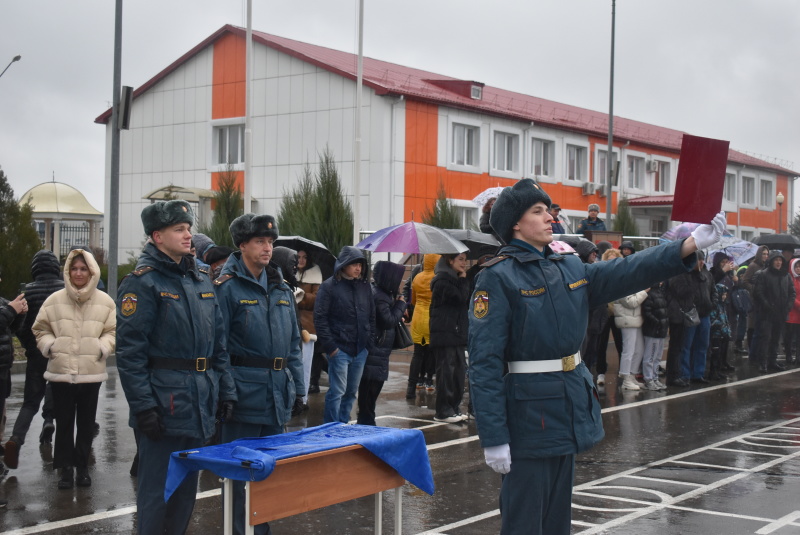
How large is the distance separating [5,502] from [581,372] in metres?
4.75

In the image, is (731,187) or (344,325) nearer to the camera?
(344,325)

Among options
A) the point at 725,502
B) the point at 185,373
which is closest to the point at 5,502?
the point at 185,373

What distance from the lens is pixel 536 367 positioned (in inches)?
193

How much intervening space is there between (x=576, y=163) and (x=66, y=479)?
34.1 m

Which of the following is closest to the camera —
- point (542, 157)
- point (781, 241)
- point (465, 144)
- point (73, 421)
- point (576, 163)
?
point (73, 421)

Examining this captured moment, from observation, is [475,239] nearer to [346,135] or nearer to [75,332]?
[75,332]

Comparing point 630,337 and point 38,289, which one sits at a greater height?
point 38,289

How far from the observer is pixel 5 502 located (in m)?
7.50

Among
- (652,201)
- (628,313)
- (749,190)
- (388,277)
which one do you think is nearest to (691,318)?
(628,313)

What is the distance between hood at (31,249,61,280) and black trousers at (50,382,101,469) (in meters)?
1.34

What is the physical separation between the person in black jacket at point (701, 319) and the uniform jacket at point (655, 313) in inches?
22.5

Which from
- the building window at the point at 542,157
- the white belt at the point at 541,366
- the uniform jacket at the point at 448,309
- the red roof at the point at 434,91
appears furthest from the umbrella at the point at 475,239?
the building window at the point at 542,157

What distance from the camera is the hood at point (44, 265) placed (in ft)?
30.3

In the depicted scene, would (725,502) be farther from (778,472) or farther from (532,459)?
(532,459)
